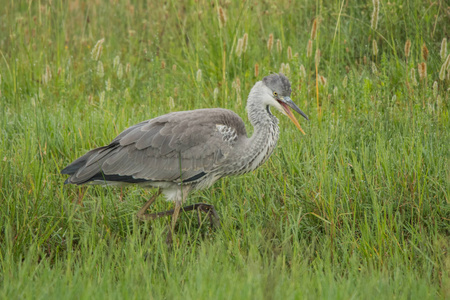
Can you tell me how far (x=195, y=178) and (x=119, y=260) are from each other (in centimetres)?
114

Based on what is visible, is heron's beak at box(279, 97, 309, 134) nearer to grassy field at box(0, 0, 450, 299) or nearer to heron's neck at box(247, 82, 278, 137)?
heron's neck at box(247, 82, 278, 137)

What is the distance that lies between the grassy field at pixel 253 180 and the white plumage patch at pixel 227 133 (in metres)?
0.42

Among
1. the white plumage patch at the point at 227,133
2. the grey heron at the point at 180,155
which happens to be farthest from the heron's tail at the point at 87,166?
the white plumage patch at the point at 227,133

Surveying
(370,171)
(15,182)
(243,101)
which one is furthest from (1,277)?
(243,101)

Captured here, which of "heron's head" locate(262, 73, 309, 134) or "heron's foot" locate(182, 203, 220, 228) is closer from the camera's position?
"heron's foot" locate(182, 203, 220, 228)

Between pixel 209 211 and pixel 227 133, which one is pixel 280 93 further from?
pixel 209 211

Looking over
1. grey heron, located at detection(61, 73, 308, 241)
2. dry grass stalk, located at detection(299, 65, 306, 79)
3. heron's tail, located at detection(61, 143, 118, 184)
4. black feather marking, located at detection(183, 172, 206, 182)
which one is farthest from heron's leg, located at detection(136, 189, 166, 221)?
dry grass stalk, located at detection(299, 65, 306, 79)

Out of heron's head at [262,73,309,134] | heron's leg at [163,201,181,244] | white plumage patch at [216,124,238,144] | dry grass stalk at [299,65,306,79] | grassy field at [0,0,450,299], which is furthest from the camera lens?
dry grass stalk at [299,65,306,79]

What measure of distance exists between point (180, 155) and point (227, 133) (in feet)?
1.45

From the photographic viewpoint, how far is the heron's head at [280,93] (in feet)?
16.4

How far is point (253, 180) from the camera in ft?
16.7

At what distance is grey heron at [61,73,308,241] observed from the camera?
15.9ft

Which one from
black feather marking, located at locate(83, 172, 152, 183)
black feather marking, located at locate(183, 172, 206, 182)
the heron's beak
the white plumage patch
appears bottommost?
black feather marking, located at locate(183, 172, 206, 182)

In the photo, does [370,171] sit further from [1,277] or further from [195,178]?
[1,277]
